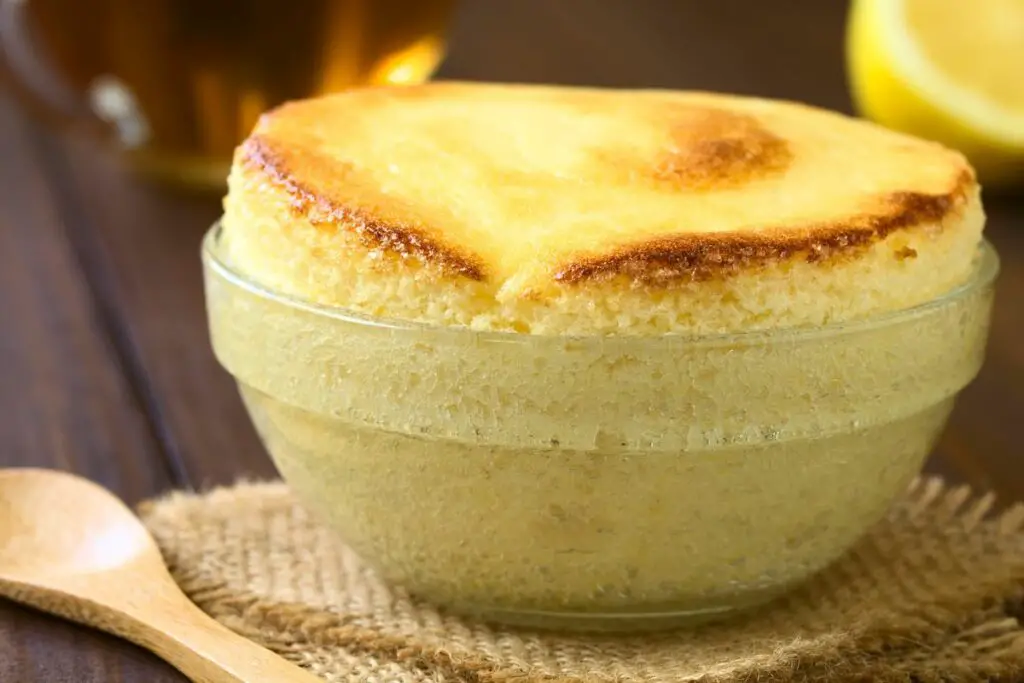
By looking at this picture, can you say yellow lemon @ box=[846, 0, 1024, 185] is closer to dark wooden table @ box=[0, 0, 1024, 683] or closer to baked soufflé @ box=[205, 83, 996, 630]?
dark wooden table @ box=[0, 0, 1024, 683]

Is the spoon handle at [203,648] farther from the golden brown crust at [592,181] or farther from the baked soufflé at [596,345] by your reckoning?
the golden brown crust at [592,181]

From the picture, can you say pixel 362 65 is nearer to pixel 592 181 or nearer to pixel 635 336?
pixel 592 181

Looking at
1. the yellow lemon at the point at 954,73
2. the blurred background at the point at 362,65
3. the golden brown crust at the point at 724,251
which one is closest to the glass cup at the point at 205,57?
the blurred background at the point at 362,65

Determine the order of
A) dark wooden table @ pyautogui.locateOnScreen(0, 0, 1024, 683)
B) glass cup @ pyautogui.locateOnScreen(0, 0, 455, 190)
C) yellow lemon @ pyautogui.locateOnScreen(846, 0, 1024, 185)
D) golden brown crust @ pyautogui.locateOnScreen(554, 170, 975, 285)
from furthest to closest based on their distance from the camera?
yellow lemon @ pyautogui.locateOnScreen(846, 0, 1024, 185), glass cup @ pyautogui.locateOnScreen(0, 0, 455, 190), dark wooden table @ pyautogui.locateOnScreen(0, 0, 1024, 683), golden brown crust @ pyautogui.locateOnScreen(554, 170, 975, 285)

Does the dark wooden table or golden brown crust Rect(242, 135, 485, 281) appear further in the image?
the dark wooden table

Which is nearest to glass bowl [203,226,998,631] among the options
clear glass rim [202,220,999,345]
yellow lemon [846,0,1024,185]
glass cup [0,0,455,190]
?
clear glass rim [202,220,999,345]

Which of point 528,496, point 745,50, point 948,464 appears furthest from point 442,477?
point 745,50

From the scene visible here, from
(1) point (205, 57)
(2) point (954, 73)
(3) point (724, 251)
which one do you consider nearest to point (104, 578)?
(3) point (724, 251)
